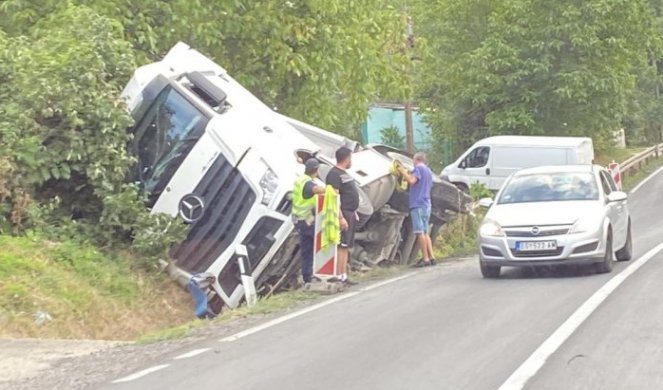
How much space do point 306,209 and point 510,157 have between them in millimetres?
18660

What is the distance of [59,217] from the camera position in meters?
13.8

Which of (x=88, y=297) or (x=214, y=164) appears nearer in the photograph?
(x=88, y=297)

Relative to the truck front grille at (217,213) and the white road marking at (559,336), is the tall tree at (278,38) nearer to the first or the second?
the truck front grille at (217,213)

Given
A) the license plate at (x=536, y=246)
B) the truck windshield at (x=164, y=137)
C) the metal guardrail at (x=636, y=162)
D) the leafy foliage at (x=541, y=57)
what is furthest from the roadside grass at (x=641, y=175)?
the truck windshield at (x=164, y=137)

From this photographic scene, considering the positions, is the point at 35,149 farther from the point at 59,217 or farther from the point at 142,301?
the point at 142,301

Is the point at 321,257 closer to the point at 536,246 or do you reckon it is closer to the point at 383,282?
the point at 383,282

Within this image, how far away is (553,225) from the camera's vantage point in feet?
42.0

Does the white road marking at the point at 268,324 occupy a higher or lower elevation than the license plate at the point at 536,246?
lower

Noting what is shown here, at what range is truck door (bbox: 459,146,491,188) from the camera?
101 ft

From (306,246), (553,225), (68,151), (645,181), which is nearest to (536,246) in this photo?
(553,225)

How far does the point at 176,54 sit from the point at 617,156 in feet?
108

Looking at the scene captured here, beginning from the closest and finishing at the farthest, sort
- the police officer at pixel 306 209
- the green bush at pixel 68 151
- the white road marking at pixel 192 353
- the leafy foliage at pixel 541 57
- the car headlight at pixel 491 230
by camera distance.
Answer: the white road marking at pixel 192 353, the police officer at pixel 306 209, the car headlight at pixel 491 230, the green bush at pixel 68 151, the leafy foliage at pixel 541 57

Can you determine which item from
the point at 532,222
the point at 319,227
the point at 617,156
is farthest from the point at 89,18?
the point at 617,156

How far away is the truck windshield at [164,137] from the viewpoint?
13.3 m
